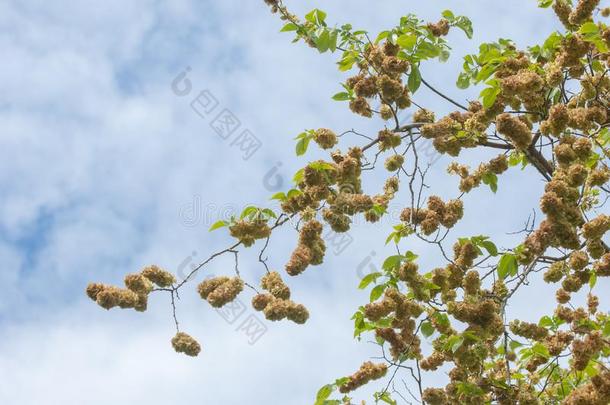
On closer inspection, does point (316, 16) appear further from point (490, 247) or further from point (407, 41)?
point (490, 247)

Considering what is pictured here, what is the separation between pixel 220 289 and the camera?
14.2 feet

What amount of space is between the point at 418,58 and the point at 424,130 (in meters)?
0.61

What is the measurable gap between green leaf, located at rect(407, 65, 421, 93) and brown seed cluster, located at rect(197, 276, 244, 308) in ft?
7.39

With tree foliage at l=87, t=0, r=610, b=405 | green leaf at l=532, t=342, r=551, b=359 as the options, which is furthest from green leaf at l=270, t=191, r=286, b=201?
green leaf at l=532, t=342, r=551, b=359

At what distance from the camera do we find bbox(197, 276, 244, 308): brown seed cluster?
4289 mm

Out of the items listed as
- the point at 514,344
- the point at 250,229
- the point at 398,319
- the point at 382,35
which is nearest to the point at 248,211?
the point at 250,229

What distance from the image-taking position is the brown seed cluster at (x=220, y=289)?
429 centimetres

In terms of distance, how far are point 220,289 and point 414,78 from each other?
2440 millimetres

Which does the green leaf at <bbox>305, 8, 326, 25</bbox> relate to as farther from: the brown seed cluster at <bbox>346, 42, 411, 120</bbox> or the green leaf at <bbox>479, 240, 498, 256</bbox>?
the green leaf at <bbox>479, 240, 498, 256</bbox>

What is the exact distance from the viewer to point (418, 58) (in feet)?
17.5

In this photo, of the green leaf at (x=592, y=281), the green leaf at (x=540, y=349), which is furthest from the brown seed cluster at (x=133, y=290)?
the green leaf at (x=592, y=281)

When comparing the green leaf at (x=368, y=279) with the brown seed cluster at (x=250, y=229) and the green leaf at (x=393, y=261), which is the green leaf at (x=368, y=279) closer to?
the green leaf at (x=393, y=261)

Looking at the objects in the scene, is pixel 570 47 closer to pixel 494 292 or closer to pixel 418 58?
pixel 418 58

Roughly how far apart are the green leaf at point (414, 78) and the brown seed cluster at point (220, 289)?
7.39 ft
